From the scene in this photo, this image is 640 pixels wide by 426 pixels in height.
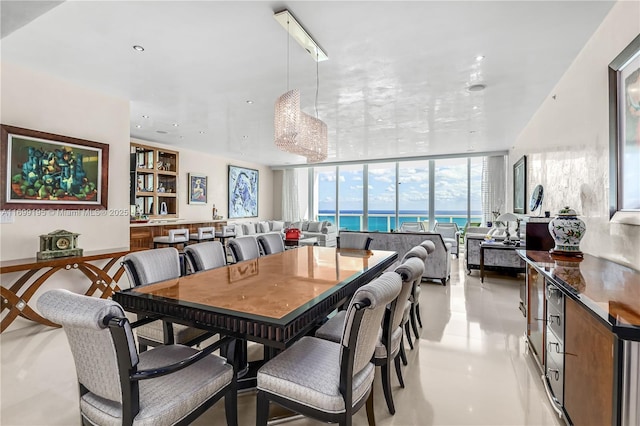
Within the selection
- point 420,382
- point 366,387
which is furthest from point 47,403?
point 420,382

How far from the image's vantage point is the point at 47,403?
1.99 meters

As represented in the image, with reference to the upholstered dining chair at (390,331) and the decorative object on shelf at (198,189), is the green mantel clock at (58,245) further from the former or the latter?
the decorative object on shelf at (198,189)

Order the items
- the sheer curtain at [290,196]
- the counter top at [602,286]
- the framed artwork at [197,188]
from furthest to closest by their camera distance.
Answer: the sheer curtain at [290,196]
the framed artwork at [197,188]
the counter top at [602,286]

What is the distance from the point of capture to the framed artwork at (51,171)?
3.11 meters

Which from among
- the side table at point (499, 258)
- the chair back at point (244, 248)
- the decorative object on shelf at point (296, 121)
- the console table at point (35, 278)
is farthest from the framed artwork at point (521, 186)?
the console table at point (35, 278)

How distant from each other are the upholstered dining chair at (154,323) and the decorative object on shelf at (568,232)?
2.60 metres

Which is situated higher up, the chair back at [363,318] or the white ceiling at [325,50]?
the white ceiling at [325,50]

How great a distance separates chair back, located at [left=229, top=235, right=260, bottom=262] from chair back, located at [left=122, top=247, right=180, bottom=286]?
0.65 metres

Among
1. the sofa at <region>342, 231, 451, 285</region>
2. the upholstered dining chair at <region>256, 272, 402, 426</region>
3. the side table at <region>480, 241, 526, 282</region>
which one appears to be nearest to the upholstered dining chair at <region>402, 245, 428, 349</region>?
the upholstered dining chair at <region>256, 272, 402, 426</region>

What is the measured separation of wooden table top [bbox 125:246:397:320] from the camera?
5.00 feet

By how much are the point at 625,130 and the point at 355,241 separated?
8.19ft

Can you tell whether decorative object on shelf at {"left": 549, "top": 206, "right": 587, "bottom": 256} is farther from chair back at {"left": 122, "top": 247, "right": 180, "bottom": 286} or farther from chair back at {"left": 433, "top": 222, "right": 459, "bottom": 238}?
chair back at {"left": 433, "top": 222, "right": 459, "bottom": 238}

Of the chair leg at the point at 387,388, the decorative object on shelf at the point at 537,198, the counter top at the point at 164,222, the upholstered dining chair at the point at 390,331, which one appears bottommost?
the chair leg at the point at 387,388

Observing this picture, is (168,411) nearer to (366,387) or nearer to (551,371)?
(366,387)
